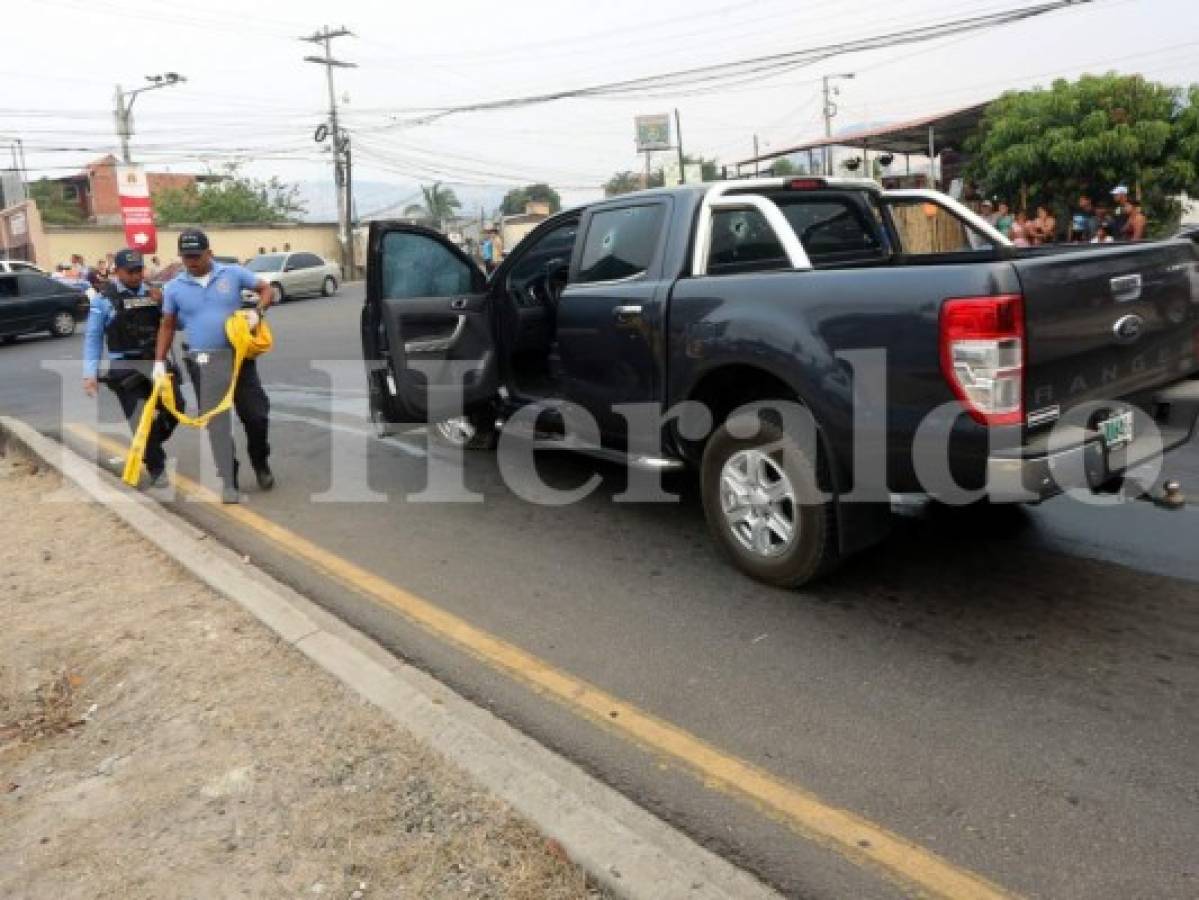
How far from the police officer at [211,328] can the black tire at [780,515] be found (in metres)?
3.24

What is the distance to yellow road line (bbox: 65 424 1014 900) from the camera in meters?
2.56

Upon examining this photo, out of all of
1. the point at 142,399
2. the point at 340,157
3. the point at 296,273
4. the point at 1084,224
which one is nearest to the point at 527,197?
the point at 340,157

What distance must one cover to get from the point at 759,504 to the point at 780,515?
0.11m

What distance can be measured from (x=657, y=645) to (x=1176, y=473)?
3.77 metres

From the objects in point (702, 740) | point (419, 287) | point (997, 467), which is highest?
point (419, 287)

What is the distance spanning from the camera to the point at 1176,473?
5883 millimetres

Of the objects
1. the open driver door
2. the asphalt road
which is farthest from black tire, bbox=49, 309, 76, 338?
the open driver door

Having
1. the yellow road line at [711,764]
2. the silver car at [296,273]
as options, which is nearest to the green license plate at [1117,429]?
the yellow road line at [711,764]

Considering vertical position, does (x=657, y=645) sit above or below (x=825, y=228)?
below

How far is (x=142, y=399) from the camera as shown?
22.6 ft

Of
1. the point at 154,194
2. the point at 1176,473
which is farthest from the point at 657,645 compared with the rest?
the point at 154,194

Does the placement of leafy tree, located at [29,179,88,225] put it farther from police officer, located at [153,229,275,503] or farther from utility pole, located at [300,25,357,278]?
police officer, located at [153,229,275,503]

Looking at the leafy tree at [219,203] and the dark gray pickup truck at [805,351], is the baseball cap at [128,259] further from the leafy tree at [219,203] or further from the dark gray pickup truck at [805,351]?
the leafy tree at [219,203]

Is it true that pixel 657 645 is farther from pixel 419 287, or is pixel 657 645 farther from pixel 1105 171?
pixel 1105 171
